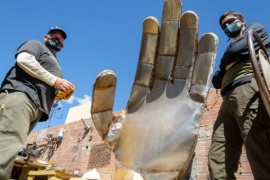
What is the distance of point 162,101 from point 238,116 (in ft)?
1.66

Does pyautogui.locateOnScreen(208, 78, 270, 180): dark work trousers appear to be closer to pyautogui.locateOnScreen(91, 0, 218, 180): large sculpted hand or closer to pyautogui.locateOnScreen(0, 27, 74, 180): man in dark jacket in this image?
pyautogui.locateOnScreen(91, 0, 218, 180): large sculpted hand

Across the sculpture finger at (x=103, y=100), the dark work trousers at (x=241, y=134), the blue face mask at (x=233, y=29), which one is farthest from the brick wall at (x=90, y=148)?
the sculpture finger at (x=103, y=100)

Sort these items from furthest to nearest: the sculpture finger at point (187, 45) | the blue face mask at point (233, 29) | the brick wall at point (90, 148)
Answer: the brick wall at point (90, 148), the blue face mask at point (233, 29), the sculpture finger at point (187, 45)

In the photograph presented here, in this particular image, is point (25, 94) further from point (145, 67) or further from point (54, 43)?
point (145, 67)

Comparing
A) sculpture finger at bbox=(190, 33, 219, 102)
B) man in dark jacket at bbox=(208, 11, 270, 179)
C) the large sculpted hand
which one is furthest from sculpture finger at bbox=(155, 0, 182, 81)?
man in dark jacket at bbox=(208, 11, 270, 179)

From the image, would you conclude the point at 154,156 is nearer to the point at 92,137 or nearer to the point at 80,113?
the point at 92,137

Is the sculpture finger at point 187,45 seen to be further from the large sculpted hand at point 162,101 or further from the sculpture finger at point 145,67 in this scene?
the sculpture finger at point 145,67

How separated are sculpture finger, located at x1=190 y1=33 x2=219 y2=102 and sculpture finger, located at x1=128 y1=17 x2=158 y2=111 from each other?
0.36m

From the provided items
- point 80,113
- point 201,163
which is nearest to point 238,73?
point 201,163

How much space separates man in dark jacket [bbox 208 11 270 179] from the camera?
5.40 feet

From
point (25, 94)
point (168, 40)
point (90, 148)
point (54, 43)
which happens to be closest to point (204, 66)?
point (168, 40)

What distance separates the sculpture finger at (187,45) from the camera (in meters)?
1.88

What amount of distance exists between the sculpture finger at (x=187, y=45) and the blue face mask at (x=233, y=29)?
41 cm

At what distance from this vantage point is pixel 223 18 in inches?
87.5
